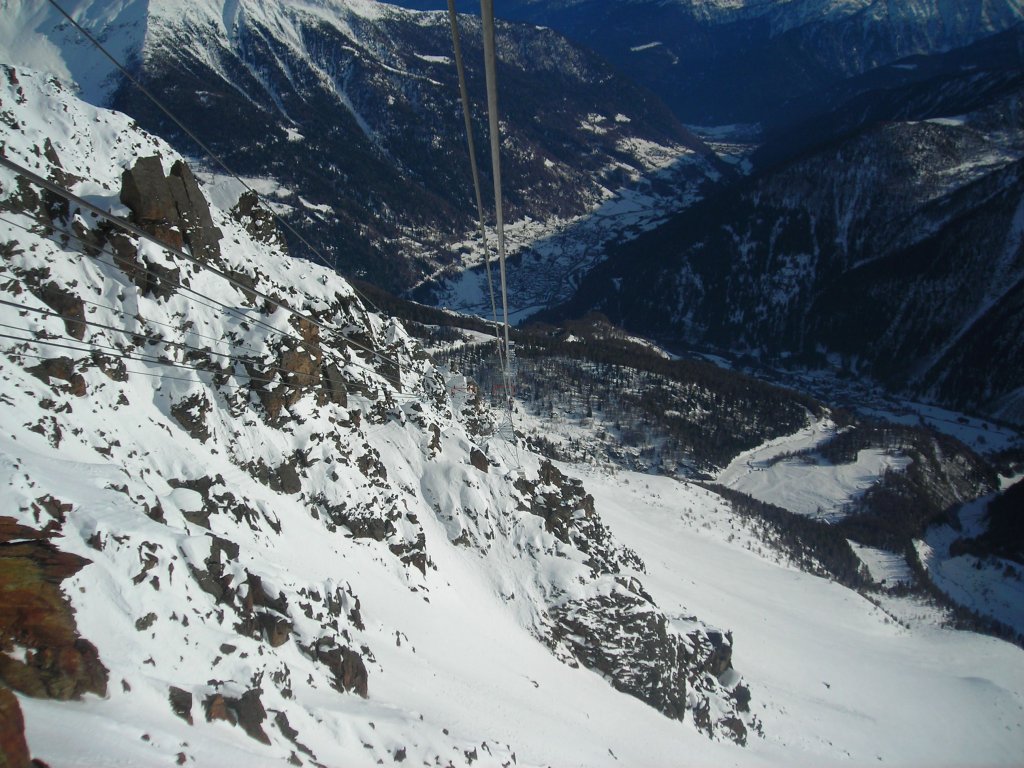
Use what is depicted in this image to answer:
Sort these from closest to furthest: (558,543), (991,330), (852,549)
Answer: (558,543) → (852,549) → (991,330)

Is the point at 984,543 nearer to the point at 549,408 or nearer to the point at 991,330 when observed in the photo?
the point at 549,408

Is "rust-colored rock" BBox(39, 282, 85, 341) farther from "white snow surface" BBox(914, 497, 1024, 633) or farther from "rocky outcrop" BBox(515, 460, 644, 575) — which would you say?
"white snow surface" BBox(914, 497, 1024, 633)

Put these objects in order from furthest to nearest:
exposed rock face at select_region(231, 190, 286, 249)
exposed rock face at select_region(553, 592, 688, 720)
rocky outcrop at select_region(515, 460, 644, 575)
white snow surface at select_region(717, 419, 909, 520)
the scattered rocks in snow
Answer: white snow surface at select_region(717, 419, 909, 520) < rocky outcrop at select_region(515, 460, 644, 575) < exposed rock face at select_region(231, 190, 286, 249) < exposed rock face at select_region(553, 592, 688, 720) < the scattered rocks in snow

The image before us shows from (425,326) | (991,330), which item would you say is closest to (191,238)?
(425,326)

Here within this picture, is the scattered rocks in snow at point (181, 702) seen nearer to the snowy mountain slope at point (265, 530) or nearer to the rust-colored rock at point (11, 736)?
Answer: the snowy mountain slope at point (265, 530)

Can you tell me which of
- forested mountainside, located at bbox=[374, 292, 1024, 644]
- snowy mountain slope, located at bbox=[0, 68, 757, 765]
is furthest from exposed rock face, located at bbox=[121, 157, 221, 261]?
forested mountainside, located at bbox=[374, 292, 1024, 644]
